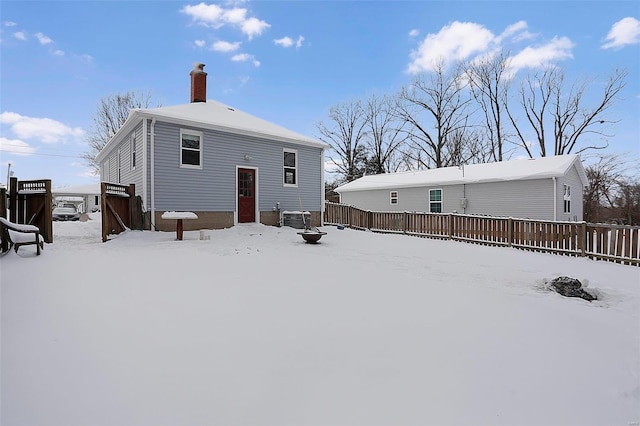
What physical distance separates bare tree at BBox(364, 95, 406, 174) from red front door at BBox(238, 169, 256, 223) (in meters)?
22.2

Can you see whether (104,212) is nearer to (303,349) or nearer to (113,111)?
(303,349)

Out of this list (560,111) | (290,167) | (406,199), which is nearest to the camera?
(290,167)

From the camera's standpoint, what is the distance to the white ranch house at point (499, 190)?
14.5 m

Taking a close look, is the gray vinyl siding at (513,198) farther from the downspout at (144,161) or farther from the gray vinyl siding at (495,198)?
the downspout at (144,161)

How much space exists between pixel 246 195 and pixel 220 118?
289cm

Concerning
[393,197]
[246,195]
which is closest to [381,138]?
[393,197]

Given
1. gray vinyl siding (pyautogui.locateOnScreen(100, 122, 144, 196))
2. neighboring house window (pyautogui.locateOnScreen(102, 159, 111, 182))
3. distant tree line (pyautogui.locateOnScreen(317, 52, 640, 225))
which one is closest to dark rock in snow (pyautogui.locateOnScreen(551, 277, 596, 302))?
gray vinyl siding (pyautogui.locateOnScreen(100, 122, 144, 196))

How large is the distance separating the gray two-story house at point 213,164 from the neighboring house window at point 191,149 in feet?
0.10

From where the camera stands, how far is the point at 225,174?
36.0 feet

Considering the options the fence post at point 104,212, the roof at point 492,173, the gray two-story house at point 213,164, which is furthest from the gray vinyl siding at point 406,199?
the fence post at point 104,212

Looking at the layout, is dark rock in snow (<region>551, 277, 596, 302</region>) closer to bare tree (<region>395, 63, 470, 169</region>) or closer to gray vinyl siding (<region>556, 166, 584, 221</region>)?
gray vinyl siding (<region>556, 166, 584, 221</region>)

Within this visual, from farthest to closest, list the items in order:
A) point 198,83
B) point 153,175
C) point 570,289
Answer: point 198,83, point 153,175, point 570,289

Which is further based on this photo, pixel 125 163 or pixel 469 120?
pixel 469 120

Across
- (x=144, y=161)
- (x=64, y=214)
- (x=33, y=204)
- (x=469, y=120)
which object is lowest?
(x=64, y=214)
